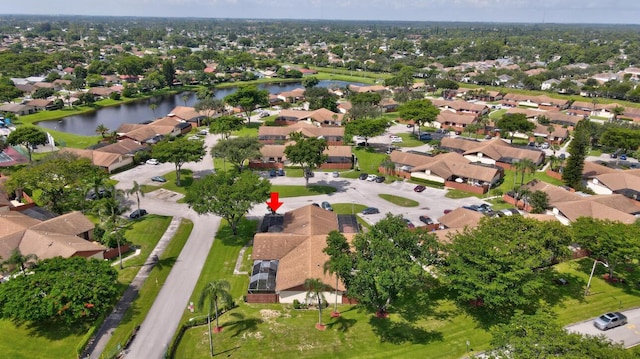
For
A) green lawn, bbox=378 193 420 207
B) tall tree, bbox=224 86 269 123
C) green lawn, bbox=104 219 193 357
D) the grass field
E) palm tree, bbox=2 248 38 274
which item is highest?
tall tree, bbox=224 86 269 123

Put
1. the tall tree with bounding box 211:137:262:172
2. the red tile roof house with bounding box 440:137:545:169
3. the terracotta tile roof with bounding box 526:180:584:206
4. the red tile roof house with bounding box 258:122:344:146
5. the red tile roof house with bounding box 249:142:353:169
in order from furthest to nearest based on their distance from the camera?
the red tile roof house with bounding box 258:122:344:146 → the red tile roof house with bounding box 440:137:545:169 → the red tile roof house with bounding box 249:142:353:169 → the tall tree with bounding box 211:137:262:172 → the terracotta tile roof with bounding box 526:180:584:206

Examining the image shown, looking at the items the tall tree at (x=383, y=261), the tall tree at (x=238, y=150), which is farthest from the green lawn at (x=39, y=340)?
the tall tree at (x=238, y=150)

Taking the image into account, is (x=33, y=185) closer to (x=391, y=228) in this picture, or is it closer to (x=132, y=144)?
(x=132, y=144)

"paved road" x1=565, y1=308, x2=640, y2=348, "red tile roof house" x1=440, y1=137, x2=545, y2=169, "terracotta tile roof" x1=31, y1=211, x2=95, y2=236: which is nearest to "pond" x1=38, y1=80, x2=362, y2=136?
"terracotta tile roof" x1=31, y1=211, x2=95, y2=236

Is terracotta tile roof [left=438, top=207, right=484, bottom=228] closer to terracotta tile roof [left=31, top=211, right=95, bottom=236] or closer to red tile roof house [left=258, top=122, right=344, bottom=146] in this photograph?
red tile roof house [left=258, top=122, right=344, bottom=146]

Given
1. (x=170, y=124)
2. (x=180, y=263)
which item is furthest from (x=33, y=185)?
(x=170, y=124)

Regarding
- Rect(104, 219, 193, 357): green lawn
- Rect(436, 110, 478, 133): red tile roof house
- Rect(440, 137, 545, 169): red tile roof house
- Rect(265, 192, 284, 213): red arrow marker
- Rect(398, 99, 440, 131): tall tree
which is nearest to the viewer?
Rect(104, 219, 193, 357): green lawn
